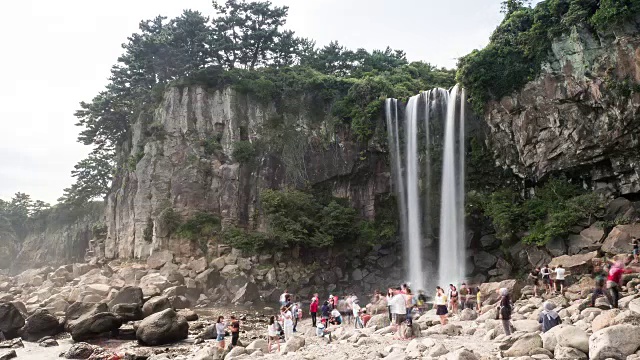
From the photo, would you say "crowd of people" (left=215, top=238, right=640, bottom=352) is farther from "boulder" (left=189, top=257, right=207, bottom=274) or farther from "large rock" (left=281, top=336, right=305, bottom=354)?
"boulder" (left=189, top=257, right=207, bottom=274)

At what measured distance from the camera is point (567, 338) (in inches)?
329

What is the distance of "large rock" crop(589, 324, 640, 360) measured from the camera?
7.43 m

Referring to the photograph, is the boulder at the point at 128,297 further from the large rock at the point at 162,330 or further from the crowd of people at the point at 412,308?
the crowd of people at the point at 412,308

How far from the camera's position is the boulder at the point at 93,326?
18.9 meters

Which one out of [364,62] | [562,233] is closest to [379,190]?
[562,233]

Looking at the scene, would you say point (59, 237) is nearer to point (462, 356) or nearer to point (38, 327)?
point (38, 327)

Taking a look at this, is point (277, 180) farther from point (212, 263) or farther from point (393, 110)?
point (393, 110)

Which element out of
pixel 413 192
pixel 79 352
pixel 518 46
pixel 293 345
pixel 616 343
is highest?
pixel 518 46

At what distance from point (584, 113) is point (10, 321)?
31.1 m

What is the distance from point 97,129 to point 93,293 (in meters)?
22.6

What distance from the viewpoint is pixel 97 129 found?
145 feet

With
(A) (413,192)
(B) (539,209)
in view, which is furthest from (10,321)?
(B) (539,209)

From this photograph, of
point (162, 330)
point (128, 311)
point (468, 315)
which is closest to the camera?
point (468, 315)

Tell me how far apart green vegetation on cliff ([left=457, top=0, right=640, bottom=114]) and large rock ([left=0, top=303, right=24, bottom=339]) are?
27.7m
